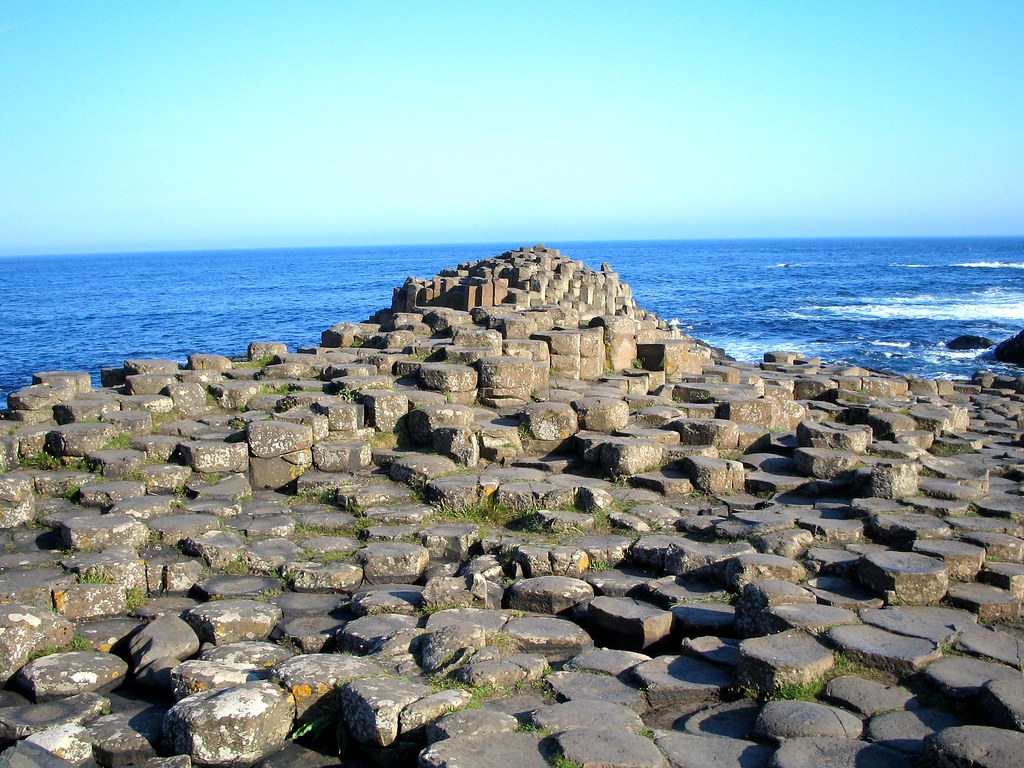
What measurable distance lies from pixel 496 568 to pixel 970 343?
32.9m

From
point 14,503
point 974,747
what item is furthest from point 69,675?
point 974,747

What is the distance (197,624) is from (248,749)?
158cm

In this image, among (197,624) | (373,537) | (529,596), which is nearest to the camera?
(197,624)

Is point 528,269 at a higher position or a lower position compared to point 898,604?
higher

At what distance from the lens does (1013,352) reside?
31.4m

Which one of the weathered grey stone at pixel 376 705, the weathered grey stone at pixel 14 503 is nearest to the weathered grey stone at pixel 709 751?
the weathered grey stone at pixel 376 705

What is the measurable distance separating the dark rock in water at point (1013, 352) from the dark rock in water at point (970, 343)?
9.31 feet

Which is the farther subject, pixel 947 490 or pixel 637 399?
pixel 637 399

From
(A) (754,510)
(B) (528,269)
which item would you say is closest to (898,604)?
(A) (754,510)

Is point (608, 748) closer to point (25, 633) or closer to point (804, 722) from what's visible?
point (804, 722)

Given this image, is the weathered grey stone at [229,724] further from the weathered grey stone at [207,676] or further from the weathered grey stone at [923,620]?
the weathered grey stone at [923,620]

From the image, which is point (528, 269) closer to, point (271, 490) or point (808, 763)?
point (271, 490)

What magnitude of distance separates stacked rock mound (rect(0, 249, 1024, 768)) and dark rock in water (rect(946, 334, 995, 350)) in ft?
81.1

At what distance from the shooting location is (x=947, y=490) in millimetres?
8828
